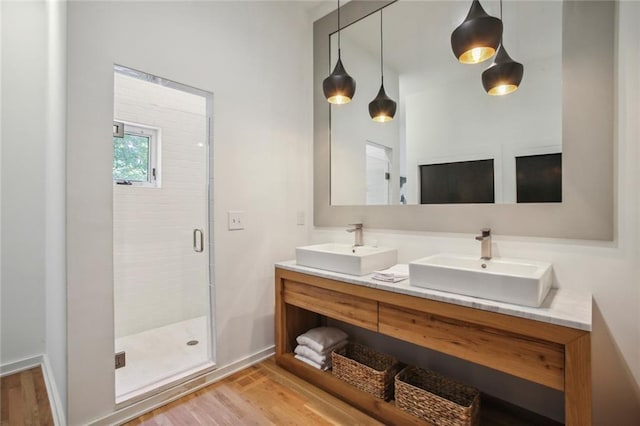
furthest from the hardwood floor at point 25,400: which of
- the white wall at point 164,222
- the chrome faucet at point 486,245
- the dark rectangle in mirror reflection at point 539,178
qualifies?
the dark rectangle in mirror reflection at point 539,178

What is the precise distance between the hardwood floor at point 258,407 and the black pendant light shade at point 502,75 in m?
1.94

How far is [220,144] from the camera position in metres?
2.04

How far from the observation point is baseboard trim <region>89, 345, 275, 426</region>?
158cm

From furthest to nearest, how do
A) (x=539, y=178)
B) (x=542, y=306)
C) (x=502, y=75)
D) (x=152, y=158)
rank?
(x=152, y=158) < (x=502, y=75) < (x=539, y=178) < (x=542, y=306)

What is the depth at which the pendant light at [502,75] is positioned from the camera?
1.62 m

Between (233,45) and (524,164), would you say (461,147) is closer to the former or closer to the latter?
(524,164)

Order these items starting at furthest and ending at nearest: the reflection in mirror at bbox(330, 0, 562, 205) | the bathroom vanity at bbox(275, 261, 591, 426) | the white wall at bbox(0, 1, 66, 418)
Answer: the white wall at bbox(0, 1, 66, 418) → the reflection in mirror at bbox(330, 0, 562, 205) → the bathroom vanity at bbox(275, 261, 591, 426)

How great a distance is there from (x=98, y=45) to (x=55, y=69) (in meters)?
0.46

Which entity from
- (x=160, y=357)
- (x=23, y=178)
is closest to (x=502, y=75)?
(x=160, y=357)

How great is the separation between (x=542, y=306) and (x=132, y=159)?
8.48 ft

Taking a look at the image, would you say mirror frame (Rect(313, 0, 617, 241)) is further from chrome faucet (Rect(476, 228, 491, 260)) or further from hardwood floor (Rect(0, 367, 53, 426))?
hardwood floor (Rect(0, 367, 53, 426))

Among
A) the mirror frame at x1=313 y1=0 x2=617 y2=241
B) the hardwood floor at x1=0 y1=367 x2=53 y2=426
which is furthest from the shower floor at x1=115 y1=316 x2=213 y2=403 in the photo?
the mirror frame at x1=313 y1=0 x2=617 y2=241

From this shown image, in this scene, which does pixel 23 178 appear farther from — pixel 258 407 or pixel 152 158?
pixel 258 407

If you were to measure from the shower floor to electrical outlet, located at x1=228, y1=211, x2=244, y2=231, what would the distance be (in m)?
0.80
